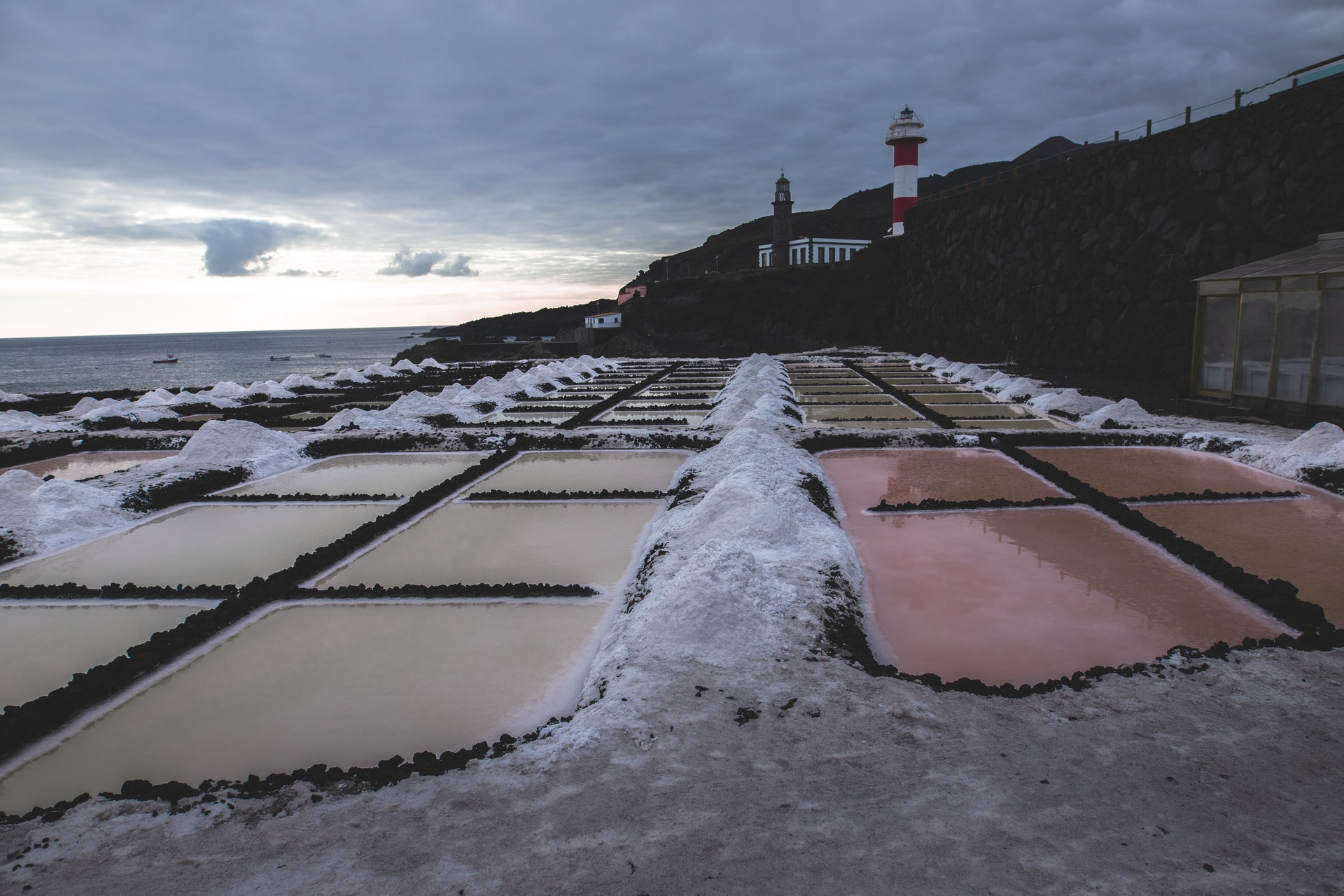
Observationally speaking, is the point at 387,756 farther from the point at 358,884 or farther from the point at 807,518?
the point at 807,518

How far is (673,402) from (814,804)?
43.0 ft

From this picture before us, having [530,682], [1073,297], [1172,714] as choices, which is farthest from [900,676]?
[1073,297]

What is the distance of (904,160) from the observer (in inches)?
1302

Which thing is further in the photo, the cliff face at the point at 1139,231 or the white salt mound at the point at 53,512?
the cliff face at the point at 1139,231

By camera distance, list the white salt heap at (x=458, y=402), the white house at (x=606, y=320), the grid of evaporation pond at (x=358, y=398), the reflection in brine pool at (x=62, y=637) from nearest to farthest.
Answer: the reflection in brine pool at (x=62, y=637) < the white salt heap at (x=458, y=402) < the grid of evaporation pond at (x=358, y=398) < the white house at (x=606, y=320)

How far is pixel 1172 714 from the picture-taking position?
3342 mm

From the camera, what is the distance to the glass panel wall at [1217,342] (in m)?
11.6

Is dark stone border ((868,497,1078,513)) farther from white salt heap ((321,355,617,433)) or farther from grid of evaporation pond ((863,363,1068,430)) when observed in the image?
white salt heap ((321,355,617,433))

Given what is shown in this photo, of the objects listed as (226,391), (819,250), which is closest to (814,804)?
(226,391)

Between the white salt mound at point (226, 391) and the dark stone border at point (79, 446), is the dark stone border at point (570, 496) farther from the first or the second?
the white salt mound at point (226, 391)

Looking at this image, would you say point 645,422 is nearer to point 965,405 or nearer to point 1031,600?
point 965,405

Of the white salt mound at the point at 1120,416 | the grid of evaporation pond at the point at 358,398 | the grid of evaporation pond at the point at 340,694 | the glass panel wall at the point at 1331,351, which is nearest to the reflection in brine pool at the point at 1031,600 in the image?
the grid of evaporation pond at the point at 340,694

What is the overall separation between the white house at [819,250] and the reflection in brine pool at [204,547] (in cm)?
4211

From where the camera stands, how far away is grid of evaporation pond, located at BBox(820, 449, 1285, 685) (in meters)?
4.21
